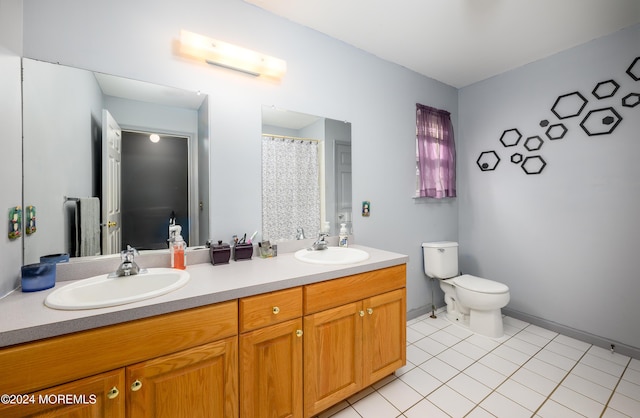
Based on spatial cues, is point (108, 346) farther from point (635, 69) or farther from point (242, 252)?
point (635, 69)

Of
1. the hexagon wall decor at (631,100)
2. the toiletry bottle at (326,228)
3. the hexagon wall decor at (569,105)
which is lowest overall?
the toiletry bottle at (326,228)

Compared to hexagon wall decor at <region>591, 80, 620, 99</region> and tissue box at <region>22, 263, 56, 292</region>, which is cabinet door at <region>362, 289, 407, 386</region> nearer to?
tissue box at <region>22, 263, 56, 292</region>

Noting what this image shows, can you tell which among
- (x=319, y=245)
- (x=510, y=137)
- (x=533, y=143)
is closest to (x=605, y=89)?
(x=533, y=143)

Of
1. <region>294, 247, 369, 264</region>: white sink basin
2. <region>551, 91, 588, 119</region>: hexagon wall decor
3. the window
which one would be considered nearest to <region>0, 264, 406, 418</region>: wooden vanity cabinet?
<region>294, 247, 369, 264</region>: white sink basin

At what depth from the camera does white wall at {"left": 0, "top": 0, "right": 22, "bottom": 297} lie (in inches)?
40.7

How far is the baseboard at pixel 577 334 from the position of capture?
2055 millimetres

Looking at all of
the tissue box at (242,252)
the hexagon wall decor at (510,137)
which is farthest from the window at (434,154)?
the tissue box at (242,252)

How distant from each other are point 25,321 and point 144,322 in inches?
12.3

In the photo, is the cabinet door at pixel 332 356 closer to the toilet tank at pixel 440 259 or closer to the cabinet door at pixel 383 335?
the cabinet door at pixel 383 335

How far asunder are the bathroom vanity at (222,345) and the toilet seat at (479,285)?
40.1 inches

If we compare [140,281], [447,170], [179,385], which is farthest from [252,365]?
[447,170]

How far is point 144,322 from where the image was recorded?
95 centimetres

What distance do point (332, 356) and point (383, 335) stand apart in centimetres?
40

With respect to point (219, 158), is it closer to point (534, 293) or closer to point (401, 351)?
point (401, 351)
